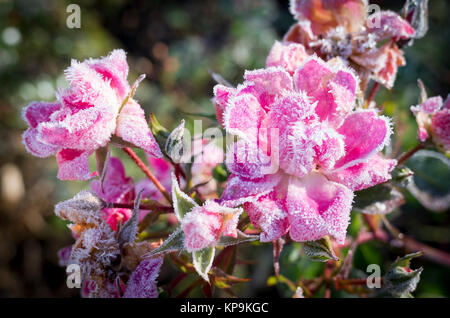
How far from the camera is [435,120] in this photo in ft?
3.21

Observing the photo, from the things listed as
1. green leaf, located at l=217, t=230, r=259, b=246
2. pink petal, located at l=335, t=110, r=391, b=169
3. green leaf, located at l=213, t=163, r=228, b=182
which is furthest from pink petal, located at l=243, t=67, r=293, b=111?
green leaf, located at l=213, t=163, r=228, b=182

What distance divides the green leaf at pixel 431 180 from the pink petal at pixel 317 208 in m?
0.73

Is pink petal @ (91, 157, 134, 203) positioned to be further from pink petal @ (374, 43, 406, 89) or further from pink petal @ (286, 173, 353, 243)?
pink petal @ (374, 43, 406, 89)

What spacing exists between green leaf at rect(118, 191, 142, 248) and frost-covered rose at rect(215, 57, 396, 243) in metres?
0.21

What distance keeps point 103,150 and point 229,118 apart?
287 mm

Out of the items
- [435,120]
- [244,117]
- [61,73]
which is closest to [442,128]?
[435,120]

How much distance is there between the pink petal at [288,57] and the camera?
875 millimetres

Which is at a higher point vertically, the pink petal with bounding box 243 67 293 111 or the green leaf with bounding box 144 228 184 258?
the pink petal with bounding box 243 67 293 111

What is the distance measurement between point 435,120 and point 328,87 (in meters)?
0.32

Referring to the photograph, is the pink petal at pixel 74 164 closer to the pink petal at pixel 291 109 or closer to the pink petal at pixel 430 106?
the pink petal at pixel 291 109

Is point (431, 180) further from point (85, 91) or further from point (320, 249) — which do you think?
point (85, 91)

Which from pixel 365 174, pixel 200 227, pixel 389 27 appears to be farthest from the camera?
pixel 389 27

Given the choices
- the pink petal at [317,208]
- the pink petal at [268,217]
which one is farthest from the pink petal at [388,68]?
the pink petal at [268,217]

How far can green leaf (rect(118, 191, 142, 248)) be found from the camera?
87 cm
